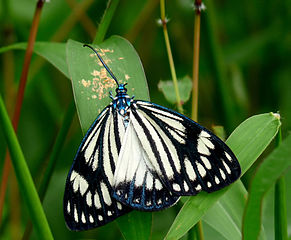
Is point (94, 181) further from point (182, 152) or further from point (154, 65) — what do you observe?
point (154, 65)

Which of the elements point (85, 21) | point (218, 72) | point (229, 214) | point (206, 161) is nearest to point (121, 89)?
point (206, 161)

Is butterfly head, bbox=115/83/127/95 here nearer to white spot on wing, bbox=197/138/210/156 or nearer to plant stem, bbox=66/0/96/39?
white spot on wing, bbox=197/138/210/156

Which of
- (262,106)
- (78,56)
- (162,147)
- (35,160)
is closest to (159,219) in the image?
(35,160)

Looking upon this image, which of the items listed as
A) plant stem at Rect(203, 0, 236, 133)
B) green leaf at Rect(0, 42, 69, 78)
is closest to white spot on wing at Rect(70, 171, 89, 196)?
green leaf at Rect(0, 42, 69, 78)

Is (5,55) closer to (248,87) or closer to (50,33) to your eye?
(50,33)

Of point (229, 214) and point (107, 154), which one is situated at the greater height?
point (107, 154)

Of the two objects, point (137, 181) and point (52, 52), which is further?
point (52, 52)
